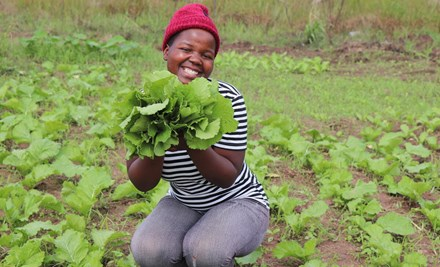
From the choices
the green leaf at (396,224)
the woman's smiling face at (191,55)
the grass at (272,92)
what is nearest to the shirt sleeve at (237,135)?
the woman's smiling face at (191,55)

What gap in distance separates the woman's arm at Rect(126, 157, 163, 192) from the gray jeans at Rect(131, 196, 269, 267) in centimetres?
23

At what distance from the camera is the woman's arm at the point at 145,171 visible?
246 cm

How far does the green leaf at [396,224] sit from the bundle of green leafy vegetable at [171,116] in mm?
1535

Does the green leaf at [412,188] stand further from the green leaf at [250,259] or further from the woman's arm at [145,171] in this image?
the woman's arm at [145,171]

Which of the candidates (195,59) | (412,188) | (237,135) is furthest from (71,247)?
(412,188)

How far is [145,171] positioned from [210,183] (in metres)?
0.39

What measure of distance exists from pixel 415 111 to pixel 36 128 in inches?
142

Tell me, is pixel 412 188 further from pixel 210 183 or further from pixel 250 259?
pixel 210 183

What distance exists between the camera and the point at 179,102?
223 centimetres

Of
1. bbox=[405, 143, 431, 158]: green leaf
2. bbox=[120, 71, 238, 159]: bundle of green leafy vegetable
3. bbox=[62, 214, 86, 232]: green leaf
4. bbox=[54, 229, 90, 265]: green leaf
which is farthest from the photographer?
bbox=[405, 143, 431, 158]: green leaf

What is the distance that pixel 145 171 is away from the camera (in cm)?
251

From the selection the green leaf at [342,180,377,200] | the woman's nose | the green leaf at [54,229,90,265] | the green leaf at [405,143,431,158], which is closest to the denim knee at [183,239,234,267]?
the green leaf at [54,229,90,265]

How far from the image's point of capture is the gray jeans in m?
2.64

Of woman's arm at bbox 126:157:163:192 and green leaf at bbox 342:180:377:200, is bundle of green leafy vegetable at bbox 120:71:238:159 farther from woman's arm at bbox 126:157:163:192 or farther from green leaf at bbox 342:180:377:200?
green leaf at bbox 342:180:377:200
